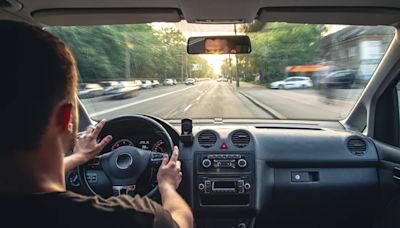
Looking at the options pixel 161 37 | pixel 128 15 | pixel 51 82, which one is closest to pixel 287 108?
pixel 161 37

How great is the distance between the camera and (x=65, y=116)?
A: 1.64 metres

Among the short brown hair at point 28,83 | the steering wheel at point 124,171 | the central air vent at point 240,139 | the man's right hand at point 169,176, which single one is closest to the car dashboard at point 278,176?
Answer: the central air vent at point 240,139

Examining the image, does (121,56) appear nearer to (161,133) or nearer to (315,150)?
(161,133)

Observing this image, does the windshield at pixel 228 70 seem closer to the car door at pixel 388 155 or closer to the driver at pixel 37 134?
the car door at pixel 388 155

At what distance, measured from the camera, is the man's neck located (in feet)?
5.15

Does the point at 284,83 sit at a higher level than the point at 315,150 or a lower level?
higher

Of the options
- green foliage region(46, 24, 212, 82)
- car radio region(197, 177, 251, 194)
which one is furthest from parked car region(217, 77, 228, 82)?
car radio region(197, 177, 251, 194)

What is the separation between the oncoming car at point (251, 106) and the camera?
12.2ft

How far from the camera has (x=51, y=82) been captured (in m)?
1.57

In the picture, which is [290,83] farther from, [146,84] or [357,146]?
[146,84]

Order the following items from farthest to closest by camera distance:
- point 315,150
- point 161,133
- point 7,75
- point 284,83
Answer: point 284,83
point 315,150
point 161,133
point 7,75

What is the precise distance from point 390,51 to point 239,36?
1.41 metres

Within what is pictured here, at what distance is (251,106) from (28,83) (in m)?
4.00

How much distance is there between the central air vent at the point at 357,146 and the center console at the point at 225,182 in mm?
949
